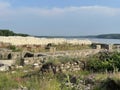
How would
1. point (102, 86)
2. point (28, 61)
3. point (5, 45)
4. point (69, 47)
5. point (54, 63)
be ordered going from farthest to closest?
point (69, 47), point (5, 45), point (28, 61), point (54, 63), point (102, 86)

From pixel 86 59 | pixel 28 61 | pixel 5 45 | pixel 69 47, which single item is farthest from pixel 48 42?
pixel 86 59

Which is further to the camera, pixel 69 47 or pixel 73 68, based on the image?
pixel 69 47

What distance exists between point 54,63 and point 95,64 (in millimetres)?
1609

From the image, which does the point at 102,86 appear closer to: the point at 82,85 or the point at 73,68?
the point at 82,85

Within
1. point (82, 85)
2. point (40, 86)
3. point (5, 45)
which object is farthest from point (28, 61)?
point (5, 45)

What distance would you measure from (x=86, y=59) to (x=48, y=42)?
21.4 meters

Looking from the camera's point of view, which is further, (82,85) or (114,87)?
(82,85)

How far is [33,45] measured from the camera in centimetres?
3641

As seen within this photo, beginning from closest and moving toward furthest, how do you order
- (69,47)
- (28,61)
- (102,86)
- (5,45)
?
A: 1. (102,86)
2. (28,61)
3. (5,45)
4. (69,47)

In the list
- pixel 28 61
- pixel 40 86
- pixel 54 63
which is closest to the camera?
pixel 40 86

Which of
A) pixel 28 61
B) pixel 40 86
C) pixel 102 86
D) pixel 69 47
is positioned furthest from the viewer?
pixel 69 47

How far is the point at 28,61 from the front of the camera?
20516 millimetres

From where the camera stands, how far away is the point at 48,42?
3888 centimetres

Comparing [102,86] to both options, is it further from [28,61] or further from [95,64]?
[28,61]
